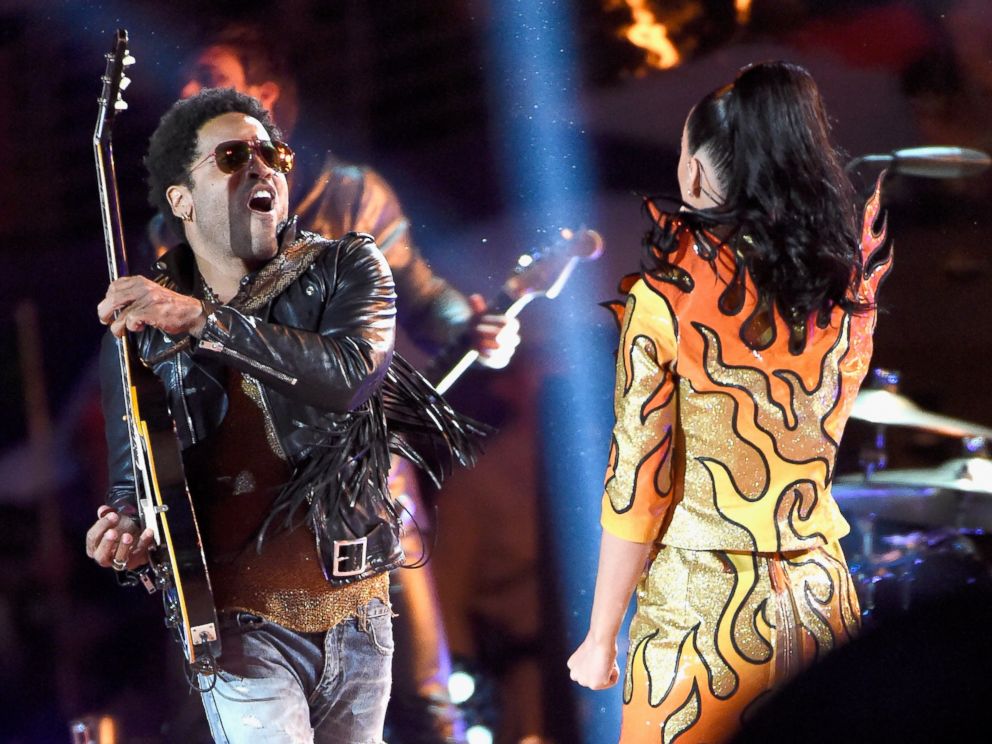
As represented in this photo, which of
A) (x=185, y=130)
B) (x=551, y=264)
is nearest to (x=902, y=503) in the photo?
(x=551, y=264)

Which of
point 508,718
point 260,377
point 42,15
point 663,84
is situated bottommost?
point 508,718

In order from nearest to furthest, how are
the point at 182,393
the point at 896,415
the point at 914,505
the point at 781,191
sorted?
the point at 781,191
the point at 182,393
the point at 896,415
the point at 914,505

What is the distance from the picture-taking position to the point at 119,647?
433cm

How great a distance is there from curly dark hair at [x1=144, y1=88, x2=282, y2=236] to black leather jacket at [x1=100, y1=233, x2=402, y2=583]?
20 cm

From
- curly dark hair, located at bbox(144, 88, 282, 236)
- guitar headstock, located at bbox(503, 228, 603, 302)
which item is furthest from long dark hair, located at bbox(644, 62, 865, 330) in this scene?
guitar headstock, located at bbox(503, 228, 603, 302)

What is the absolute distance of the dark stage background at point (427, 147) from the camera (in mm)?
4156

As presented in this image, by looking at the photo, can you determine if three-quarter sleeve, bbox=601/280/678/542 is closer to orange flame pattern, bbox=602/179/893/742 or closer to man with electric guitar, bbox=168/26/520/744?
orange flame pattern, bbox=602/179/893/742

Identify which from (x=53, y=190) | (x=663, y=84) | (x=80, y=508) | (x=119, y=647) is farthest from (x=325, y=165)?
(x=119, y=647)

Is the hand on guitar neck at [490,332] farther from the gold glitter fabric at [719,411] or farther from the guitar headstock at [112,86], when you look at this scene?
the gold glitter fabric at [719,411]

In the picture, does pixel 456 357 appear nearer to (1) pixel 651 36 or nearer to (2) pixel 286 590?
(1) pixel 651 36

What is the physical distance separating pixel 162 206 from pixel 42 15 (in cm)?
155

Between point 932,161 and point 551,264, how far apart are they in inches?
53.5

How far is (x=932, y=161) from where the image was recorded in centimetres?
419

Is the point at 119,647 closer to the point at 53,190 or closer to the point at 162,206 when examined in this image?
the point at 53,190
